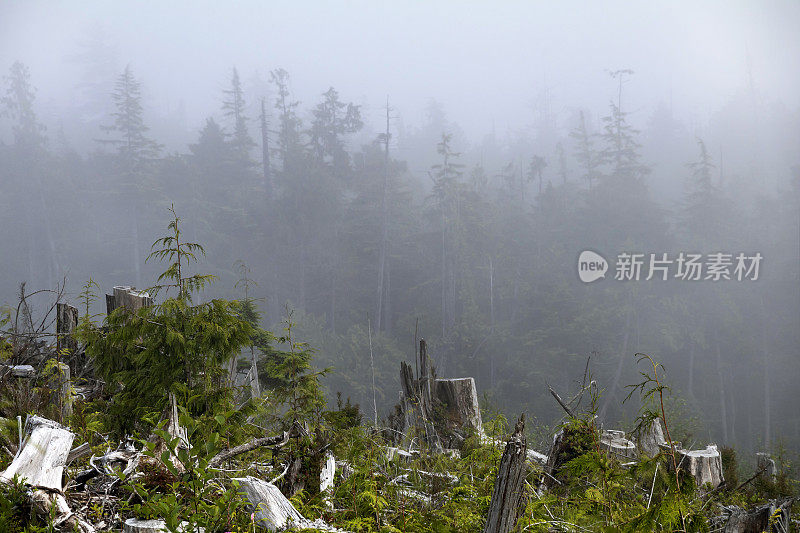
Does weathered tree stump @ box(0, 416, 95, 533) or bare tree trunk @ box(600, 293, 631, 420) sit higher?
weathered tree stump @ box(0, 416, 95, 533)

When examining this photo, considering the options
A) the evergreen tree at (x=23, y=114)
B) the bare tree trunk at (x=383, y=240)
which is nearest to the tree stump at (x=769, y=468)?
the bare tree trunk at (x=383, y=240)

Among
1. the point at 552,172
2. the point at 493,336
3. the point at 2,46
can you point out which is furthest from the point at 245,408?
the point at 2,46

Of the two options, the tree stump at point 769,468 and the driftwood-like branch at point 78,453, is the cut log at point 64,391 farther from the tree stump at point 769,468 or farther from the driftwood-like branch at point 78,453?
the tree stump at point 769,468

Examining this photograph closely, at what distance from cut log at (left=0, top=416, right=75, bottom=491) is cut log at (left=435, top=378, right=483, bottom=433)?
438cm

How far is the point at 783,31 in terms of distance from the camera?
224 ft

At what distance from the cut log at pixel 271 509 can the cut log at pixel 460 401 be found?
165 inches

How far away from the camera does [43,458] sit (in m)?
2.17

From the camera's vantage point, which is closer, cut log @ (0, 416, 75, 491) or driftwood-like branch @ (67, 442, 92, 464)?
cut log @ (0, 416, 75, 491)

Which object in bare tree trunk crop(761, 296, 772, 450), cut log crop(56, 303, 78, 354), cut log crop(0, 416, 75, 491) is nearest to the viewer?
cut log crop(0, 416, 75, 491)

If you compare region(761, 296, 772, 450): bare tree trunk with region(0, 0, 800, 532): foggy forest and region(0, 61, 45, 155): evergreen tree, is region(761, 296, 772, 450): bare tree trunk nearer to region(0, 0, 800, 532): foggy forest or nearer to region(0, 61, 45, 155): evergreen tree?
region(0, 0, 800, 532): foggy forest

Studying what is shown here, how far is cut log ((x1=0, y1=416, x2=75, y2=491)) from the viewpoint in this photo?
6.87ft

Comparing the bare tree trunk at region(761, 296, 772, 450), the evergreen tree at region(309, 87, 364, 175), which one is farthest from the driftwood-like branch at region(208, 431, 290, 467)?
the evergreen tree at region(309, 87, 364, 175)

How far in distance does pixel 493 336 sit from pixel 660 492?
3367 cm

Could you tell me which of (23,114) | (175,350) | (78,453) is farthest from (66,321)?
(23,114)
